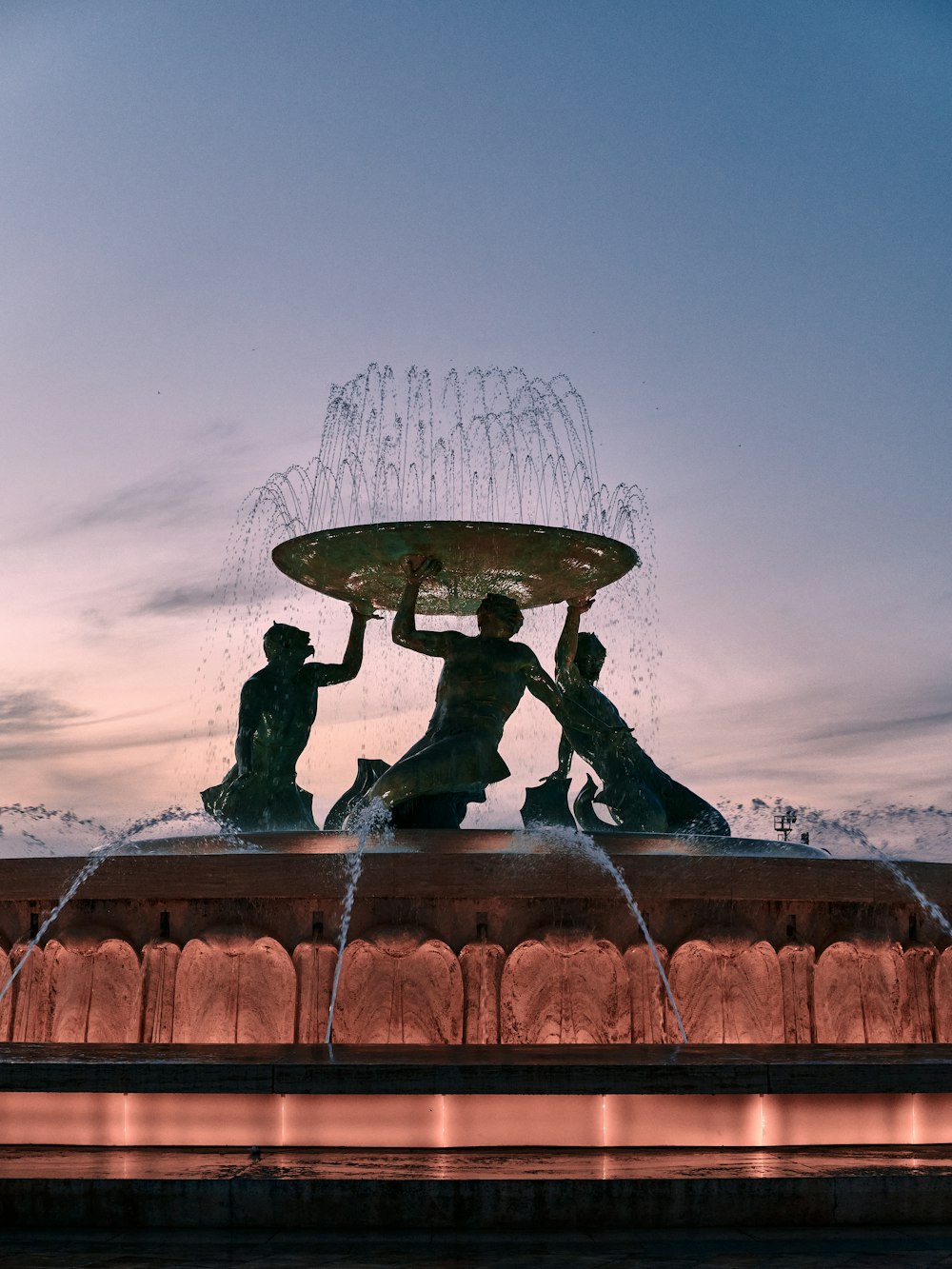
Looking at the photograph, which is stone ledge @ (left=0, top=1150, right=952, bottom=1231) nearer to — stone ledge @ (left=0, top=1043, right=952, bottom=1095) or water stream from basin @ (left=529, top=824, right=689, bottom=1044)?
stone ledge @ (left=0, top=1043, right=952, bottom=1095)

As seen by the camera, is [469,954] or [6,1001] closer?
[469,954]

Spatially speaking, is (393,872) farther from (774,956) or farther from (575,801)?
(575,801)

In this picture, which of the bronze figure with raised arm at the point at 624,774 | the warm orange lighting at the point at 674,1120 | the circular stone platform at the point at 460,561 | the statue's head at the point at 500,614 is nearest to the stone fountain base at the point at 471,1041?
the warm orange lighting at the point at 674,1120

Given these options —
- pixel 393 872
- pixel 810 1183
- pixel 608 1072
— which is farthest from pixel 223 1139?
pixel 393 872

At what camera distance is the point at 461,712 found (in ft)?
40.2

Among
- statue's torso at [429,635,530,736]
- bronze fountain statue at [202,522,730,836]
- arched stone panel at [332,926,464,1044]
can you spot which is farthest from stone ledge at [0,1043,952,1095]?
statue's torso at [429,635,530,736]

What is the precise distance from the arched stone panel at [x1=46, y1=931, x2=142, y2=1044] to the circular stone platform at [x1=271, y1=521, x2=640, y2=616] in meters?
4.41

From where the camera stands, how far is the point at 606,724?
1323 cm

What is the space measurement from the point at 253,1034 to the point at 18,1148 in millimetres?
3312

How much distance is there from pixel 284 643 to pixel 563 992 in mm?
4865

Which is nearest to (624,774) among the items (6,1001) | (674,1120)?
(6,1001)

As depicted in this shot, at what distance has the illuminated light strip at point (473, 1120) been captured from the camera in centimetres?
609

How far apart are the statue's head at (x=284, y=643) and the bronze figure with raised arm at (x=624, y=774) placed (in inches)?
89.7

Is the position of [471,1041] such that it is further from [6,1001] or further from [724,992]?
[6,1001]
